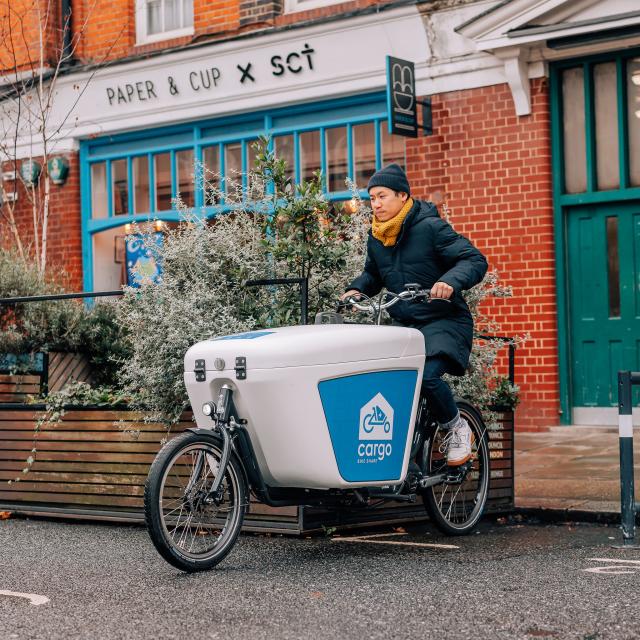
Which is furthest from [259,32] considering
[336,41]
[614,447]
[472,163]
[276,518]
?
[276,518]

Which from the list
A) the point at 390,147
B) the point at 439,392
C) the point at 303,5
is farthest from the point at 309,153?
the point at 439,392

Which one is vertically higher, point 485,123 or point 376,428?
point 485,123

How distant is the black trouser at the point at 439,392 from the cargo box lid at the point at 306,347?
186 millimetres

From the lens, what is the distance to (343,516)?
22.7ft

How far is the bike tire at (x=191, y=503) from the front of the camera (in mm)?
5609

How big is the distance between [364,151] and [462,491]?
6.71 m

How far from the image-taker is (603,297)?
1187 centimetres

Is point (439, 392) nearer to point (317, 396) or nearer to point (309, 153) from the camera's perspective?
point (317, 396)

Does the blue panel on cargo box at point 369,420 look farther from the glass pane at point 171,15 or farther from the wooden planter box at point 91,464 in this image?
the glass pane at point 171,15

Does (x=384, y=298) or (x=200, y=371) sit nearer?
(x=200, y=371)

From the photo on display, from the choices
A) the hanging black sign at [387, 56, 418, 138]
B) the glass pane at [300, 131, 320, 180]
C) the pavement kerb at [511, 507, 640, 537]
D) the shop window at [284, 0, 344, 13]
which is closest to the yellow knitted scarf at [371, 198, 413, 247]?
the pavement kerb at [511, 507, 640, 537]

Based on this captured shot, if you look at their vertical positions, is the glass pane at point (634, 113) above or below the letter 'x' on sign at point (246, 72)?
below

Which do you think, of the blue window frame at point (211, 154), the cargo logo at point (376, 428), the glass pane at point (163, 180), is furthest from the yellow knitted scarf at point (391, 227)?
the glass pane at point (163, 180)

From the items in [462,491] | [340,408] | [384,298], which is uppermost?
[384,298]
